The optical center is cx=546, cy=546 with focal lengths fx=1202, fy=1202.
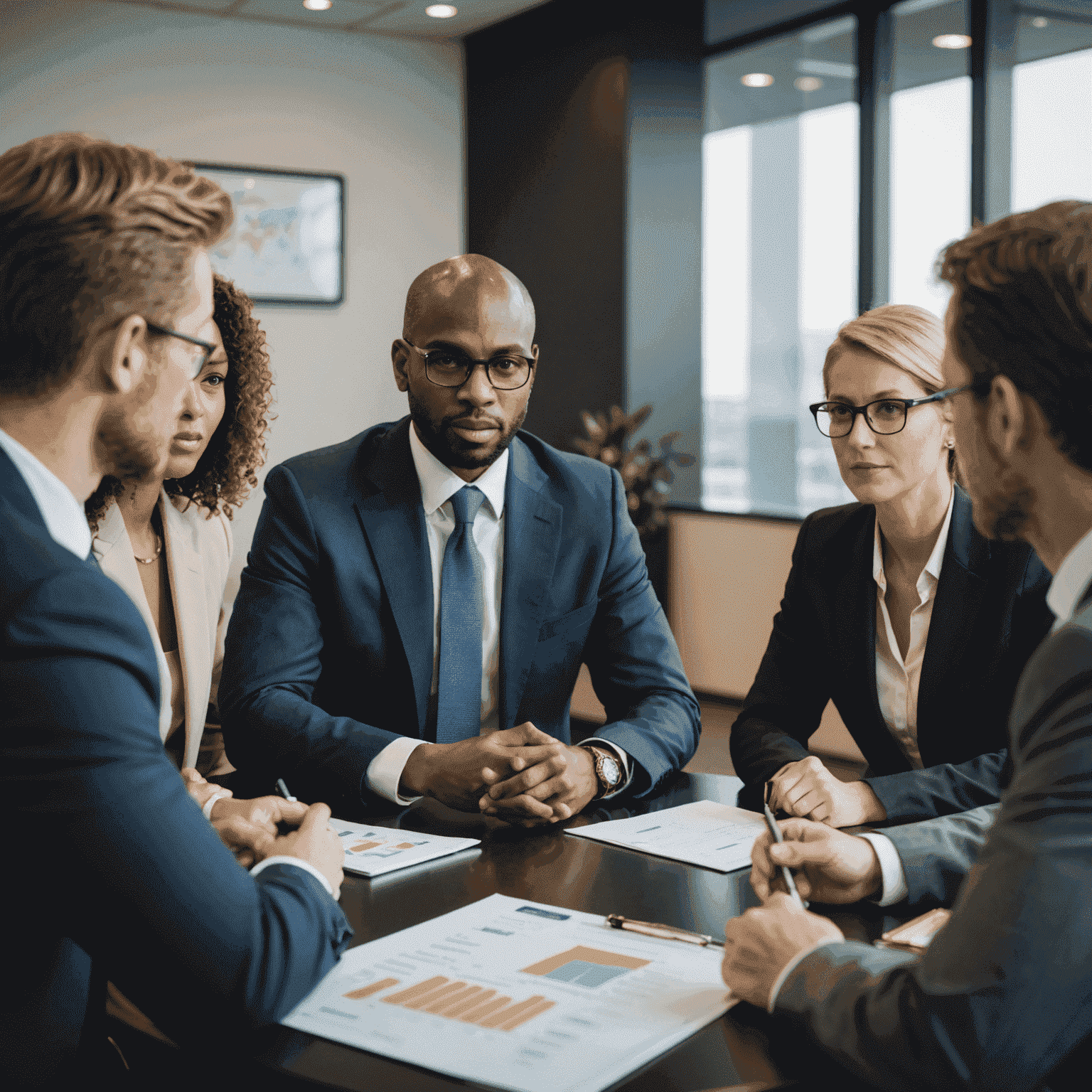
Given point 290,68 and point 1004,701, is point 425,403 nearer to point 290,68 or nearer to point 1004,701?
point 1004,701

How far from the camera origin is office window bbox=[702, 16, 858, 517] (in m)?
5.73

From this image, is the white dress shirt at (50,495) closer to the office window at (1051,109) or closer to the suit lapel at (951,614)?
the suit lapel at (951,614)

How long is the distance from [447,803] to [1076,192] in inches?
159

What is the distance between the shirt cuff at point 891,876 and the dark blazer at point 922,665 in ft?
1.08

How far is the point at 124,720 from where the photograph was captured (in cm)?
100

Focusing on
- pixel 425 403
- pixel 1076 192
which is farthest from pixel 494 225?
pixel 425 403

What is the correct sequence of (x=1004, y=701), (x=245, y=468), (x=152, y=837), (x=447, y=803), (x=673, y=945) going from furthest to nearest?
(x=245, y=468)
(x=1004, y=701)
(x=447, y=803)
(x=673, y=945)
(x=152, y=837)

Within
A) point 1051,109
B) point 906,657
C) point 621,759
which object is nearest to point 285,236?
point 1051,109

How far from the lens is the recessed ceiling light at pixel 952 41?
515cm

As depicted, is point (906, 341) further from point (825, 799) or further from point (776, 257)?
point (776, 257)

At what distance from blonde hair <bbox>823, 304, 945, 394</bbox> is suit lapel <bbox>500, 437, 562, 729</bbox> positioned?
66cm

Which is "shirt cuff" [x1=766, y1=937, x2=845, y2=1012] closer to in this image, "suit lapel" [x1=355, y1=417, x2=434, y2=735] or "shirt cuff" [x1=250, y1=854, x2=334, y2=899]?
"shirt cuff" [x1=250, y1=854, x2=334, y2=899]

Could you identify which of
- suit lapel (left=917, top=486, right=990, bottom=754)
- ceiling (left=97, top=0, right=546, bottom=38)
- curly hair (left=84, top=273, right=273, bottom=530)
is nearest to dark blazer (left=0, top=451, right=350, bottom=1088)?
suit lapel (left=917, top=486, right=990, bottom=754)

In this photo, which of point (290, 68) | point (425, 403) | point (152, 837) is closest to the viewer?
point (152, 837)
